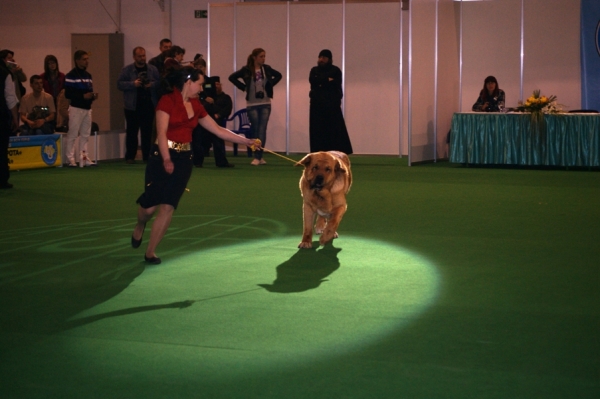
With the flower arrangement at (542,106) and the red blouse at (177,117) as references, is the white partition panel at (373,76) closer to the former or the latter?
the flower arrangement at (542,106)

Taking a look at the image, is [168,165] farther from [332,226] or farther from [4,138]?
[4,138]

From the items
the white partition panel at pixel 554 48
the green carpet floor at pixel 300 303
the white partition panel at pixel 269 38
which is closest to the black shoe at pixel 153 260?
the green carpet floor at pixel 300 303

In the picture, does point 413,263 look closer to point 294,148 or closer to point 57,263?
point 57,263

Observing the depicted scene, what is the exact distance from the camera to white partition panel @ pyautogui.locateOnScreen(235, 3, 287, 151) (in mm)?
17797

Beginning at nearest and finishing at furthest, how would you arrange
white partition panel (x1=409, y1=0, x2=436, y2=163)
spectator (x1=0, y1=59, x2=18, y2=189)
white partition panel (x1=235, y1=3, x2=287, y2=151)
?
spectator (x1=0, y1=59, x2=18, y2=189) < white partition panel (x1=409, y1=0, x2=436, y2=163) < white partition panel (x1=235, y1=3, x2=287, y2=151)

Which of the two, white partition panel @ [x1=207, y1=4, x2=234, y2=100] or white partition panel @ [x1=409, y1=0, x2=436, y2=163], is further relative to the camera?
white partition panel @ [x1=207, y1=4, x2=234, y2=100]

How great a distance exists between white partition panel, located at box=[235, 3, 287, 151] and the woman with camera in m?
2.55

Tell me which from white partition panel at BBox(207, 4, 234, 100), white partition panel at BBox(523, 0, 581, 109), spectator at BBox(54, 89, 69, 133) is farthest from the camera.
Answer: white partition panel at BBox(207, 4, 234, 100)

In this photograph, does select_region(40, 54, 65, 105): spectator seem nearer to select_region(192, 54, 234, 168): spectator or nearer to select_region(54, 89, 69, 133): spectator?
select_region(54, 89, 69, 133): spectator

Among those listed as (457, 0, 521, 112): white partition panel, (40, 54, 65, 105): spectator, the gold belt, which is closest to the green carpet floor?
the gold belt

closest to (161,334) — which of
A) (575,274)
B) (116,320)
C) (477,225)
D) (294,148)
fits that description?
(116,320)

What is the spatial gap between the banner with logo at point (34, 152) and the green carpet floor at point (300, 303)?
4.31 m

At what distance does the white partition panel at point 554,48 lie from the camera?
645 inches

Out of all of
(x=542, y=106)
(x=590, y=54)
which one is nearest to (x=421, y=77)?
(x=542, y=106)
